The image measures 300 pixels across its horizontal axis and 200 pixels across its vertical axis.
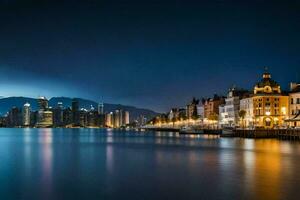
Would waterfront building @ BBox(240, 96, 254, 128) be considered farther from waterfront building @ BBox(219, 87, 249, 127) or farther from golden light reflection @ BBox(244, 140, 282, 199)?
golden light reflection @ BBox(244, 140, 282, 199)

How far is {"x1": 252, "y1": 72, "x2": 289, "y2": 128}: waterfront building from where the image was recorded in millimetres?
139625

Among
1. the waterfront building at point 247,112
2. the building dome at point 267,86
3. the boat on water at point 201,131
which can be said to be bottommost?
the boat on water at point 201,131

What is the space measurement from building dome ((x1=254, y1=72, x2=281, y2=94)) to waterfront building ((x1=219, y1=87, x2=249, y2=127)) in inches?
891

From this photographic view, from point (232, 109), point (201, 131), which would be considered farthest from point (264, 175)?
point (232, 109)

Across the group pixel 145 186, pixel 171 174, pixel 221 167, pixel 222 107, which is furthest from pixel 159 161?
pixel 222 107

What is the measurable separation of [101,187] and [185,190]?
6.55 m

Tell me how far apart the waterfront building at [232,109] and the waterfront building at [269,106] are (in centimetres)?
2332

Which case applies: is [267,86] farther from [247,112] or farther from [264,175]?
[264,175]

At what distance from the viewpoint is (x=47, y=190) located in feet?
119

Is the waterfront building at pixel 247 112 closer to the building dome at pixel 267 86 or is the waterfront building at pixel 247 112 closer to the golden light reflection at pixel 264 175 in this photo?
the building dome at pixel 267 86

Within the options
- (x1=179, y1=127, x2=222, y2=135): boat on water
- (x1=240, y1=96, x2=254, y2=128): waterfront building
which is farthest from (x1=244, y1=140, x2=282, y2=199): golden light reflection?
(x1=179, y1=127, x2=222, y2=135): boat on water

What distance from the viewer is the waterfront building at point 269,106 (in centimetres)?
13962

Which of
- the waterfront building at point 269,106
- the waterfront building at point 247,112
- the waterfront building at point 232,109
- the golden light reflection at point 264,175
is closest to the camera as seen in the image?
the golden light reflection at point 264,175

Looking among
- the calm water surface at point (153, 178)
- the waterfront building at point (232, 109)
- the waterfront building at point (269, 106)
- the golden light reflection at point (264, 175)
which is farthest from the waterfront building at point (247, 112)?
the calm water surface at point (153, 178)
